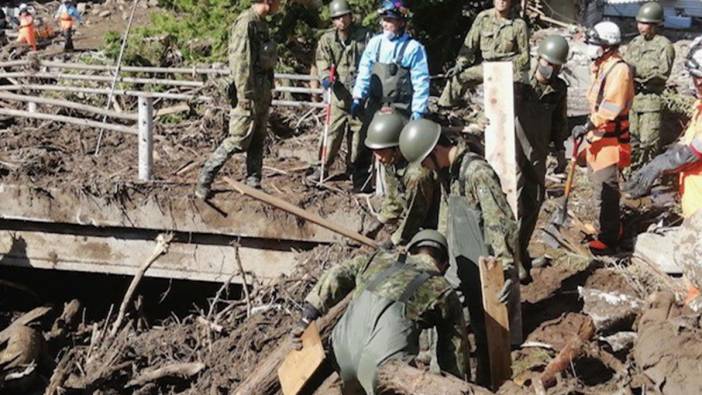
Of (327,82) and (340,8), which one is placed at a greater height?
(340,8)

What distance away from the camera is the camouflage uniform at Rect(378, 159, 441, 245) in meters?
6.15

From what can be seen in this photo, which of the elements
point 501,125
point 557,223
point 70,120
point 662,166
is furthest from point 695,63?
point 70,120

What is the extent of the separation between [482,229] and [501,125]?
4.02 feet

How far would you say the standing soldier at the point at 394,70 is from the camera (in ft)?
27.3

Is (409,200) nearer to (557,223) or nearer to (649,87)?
(557,223)

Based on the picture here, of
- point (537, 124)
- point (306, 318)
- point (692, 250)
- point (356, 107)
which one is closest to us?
point (306, 318)

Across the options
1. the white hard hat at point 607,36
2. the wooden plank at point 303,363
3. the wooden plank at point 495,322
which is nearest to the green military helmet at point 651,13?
the white hard hat at point 607,36

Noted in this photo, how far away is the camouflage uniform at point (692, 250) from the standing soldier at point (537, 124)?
134cm

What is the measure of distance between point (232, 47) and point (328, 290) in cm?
343

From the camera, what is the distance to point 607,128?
7.83m

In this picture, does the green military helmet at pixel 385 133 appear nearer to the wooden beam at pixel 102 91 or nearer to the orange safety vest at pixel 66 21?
the wooden beam at pixel 102 91

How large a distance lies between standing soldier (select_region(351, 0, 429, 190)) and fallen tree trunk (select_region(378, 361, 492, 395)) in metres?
3.59

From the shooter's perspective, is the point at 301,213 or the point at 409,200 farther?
the point at 301,213

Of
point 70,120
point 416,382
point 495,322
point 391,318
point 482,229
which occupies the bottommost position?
point 495,322
